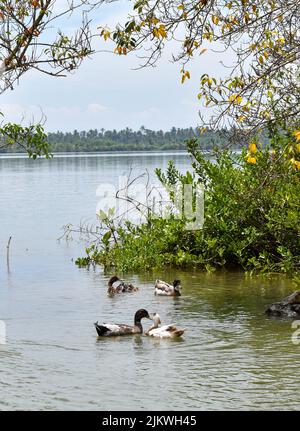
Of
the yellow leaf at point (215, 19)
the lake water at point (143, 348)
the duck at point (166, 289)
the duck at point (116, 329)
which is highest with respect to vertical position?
the yellow leaf at point (215, 19)

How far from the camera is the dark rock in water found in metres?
15.3

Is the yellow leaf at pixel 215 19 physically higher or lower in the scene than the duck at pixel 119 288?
higher

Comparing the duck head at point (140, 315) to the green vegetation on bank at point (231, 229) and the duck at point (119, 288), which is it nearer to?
the duck at point (119, 288)

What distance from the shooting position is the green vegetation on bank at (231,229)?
1895cm

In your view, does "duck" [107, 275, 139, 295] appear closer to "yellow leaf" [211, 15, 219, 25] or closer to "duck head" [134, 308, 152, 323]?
"duck head" [134, 308, 152, 323]

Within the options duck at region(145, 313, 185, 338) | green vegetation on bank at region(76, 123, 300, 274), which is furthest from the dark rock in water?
green vegetation on bank at region(76, 123, 300, 274)

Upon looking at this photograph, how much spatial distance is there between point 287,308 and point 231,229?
464cm

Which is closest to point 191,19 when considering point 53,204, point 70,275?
point 70,275

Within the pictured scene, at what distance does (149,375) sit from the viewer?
11.8 metres

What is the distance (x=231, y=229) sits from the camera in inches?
779

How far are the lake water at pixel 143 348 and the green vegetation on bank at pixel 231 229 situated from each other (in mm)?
483

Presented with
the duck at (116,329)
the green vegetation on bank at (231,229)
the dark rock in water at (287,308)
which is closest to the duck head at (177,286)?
the green vegetation on bank at (231,229)

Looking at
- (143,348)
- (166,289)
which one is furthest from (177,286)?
(143,348)
